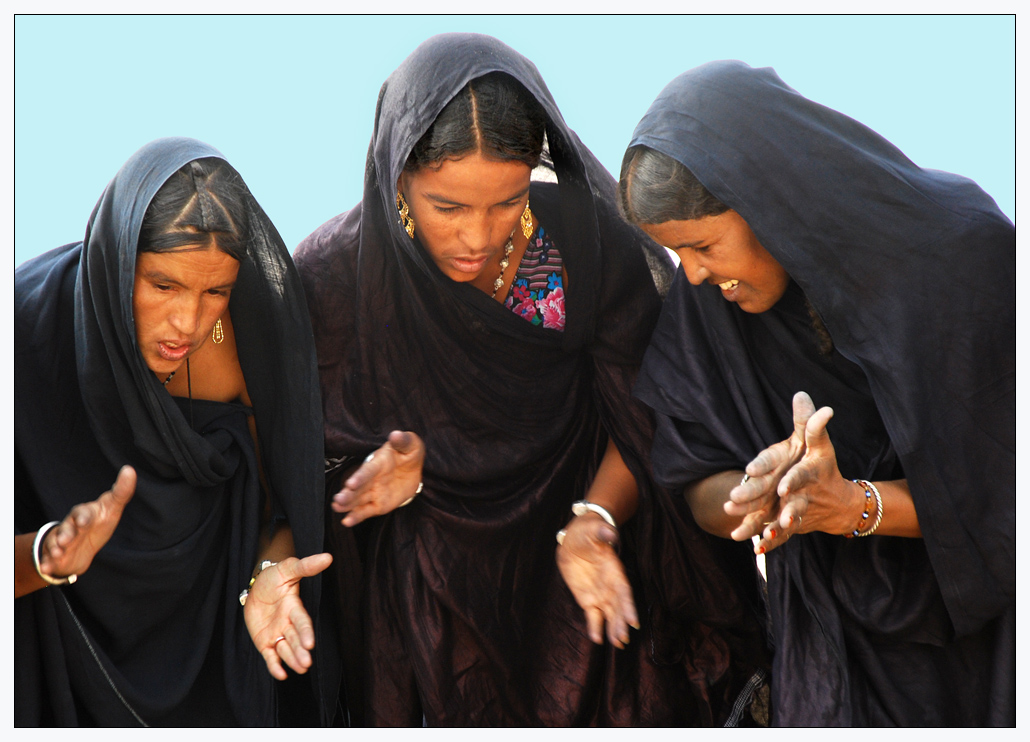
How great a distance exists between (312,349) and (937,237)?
125 centimetres

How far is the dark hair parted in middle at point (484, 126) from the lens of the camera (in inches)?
79.2

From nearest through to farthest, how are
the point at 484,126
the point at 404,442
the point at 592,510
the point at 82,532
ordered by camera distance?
the point at 82,532
the point at 484,126
the point at 404,442
the point at 592,510

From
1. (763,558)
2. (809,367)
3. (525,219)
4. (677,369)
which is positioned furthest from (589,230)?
(763,558)

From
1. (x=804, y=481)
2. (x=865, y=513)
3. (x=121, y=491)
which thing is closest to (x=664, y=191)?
(x=804, y=481)

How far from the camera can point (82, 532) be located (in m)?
1.78

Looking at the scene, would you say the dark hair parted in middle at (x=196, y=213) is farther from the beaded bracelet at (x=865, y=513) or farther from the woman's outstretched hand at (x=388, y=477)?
the beaded bracelet at (x=865, y=513)

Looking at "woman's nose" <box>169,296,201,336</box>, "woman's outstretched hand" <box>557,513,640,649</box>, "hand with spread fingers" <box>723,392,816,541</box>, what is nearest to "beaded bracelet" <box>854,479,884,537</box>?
"hand with spread fingers" <box>723,392,816,541</box>

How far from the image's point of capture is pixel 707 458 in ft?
6.92

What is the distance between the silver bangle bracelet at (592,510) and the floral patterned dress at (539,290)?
39cm

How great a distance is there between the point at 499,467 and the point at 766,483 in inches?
27.3

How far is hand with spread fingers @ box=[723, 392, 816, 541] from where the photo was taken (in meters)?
1.78

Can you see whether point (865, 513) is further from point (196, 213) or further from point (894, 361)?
point (196, 213)

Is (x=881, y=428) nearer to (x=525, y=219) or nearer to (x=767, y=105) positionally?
(x=767, y=105)

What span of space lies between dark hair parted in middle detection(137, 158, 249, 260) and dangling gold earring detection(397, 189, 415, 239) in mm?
337
